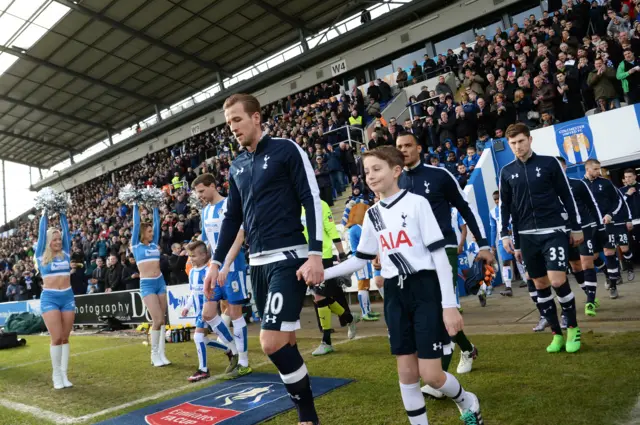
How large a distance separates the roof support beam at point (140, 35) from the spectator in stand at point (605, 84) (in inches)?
839

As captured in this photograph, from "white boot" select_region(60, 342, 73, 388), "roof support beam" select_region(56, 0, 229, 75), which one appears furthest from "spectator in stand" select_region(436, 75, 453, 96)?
"roof support beam" select_region(56, 0, 229, 75)

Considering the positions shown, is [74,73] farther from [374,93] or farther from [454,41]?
[454,41]

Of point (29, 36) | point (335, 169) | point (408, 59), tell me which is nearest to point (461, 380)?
point (335, 169)

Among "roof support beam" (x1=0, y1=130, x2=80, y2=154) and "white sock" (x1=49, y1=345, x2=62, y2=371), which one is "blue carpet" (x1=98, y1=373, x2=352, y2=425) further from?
"roof support beam" (x1=0, y1=130, x2=80, y2=154)

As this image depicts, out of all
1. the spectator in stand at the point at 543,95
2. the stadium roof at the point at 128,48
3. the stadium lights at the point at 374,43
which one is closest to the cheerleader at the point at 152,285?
the spectator in stand at the point at 543,95

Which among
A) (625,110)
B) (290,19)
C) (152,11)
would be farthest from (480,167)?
(152,11)

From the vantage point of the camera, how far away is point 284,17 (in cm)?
2389

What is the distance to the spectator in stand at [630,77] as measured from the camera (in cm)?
1038

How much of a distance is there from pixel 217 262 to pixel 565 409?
2.63 metres

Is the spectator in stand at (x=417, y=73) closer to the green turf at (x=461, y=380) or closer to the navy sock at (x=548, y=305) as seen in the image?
the green turf at (x=461, y=380)

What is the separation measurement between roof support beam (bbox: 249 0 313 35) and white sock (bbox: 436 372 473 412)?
22858 millimetres

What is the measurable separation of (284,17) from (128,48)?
888cm

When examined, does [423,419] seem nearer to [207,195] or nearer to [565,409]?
[565,409]

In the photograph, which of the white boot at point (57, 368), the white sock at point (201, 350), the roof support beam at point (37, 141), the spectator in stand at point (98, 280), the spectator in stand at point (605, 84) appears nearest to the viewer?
the white sock at point (201, 350)
